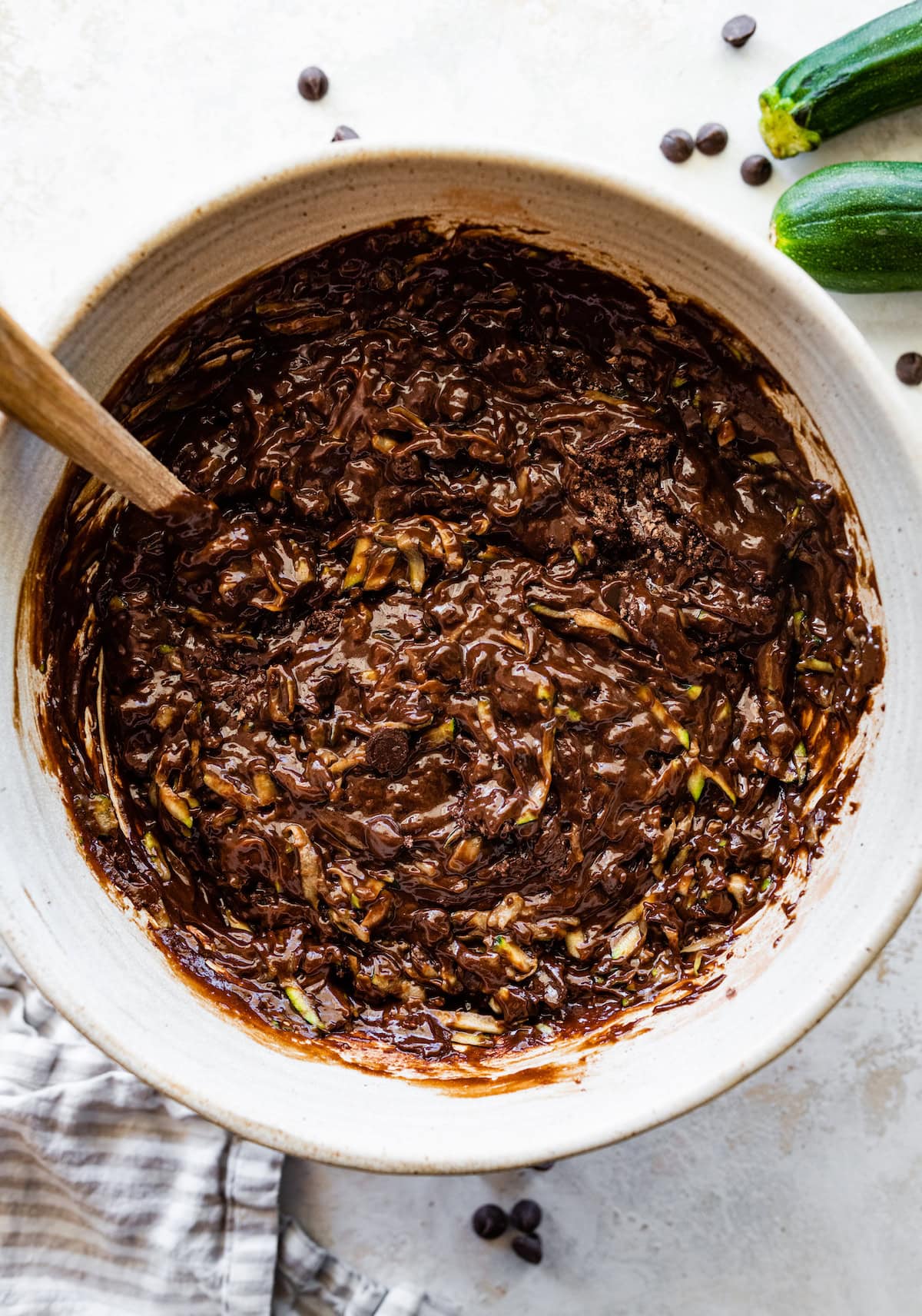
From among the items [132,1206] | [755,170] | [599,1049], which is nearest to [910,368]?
→ [755,170]

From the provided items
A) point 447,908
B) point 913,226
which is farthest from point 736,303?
point 447,908

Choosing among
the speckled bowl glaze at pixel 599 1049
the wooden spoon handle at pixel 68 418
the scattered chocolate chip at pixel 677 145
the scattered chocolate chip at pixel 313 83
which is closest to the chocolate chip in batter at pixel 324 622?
the wooden spoon handle at pixel 68 418

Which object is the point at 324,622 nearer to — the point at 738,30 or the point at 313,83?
the point at 313,83

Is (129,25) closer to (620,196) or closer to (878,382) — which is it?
(620,196)

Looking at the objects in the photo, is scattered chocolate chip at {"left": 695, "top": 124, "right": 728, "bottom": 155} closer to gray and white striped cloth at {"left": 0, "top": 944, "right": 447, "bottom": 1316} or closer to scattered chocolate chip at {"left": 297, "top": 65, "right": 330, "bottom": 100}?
scattered chocolate chip at {"left": 297, "top": 65, "right": 330, "bottom": 100}

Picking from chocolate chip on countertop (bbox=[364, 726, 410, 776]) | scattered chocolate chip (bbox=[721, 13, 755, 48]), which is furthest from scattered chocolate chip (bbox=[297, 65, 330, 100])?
chocolate chip on countertop (bbox=[364, 726, 410, 776])

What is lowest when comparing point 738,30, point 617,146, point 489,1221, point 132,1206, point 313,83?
point 132,1206

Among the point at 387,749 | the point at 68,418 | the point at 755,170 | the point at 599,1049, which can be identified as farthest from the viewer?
the point at 755,170

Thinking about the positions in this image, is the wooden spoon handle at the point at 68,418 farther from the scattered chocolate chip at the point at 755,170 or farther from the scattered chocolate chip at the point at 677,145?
the scattered chocolate chip at the point at 755,170
